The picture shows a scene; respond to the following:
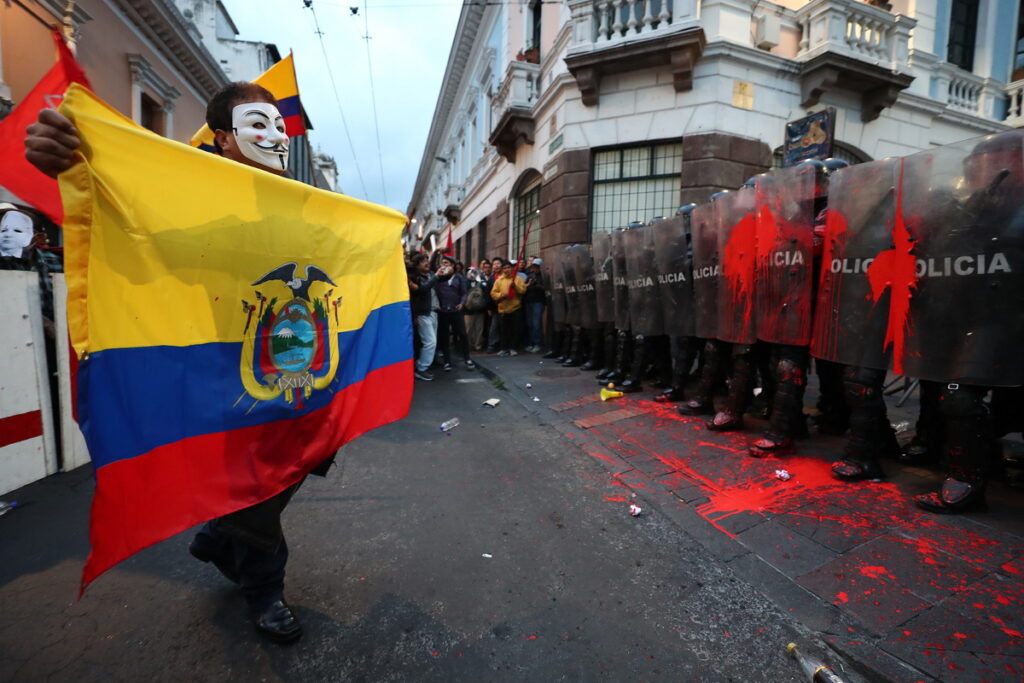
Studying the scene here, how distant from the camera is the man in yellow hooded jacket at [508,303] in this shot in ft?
30.5

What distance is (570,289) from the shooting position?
7.64 meters

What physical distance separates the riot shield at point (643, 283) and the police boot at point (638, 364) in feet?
0.74

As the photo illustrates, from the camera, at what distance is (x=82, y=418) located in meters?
1.30

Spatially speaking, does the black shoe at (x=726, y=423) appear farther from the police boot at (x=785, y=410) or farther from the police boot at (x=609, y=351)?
the police boot at (x=609, y=351)

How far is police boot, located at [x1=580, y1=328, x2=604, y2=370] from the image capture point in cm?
735

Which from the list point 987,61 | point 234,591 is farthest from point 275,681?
point 987,61

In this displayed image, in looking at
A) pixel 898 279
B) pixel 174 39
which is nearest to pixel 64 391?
pixel 898 279

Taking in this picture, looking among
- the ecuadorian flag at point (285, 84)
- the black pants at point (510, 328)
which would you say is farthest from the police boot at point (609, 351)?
the ecuadorian flag at point (285, 84)

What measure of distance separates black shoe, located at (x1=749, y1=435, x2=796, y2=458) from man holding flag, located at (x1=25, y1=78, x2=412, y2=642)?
9.19 ft

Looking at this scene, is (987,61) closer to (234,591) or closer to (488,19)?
(488,19)

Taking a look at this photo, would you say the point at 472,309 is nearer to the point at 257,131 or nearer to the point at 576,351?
the point at 576,351

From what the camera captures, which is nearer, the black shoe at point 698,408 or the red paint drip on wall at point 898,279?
the red paint drip on wall at point 898,279

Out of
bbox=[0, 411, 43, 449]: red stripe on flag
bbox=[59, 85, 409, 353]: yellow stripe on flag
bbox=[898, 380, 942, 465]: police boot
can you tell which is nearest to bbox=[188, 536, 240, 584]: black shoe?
bbox=[59, 85, 409, 353]: yellow stripe on flag

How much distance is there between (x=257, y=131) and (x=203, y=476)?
1319mm
